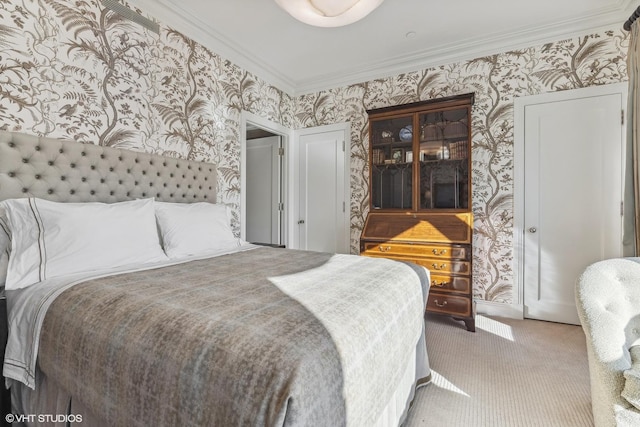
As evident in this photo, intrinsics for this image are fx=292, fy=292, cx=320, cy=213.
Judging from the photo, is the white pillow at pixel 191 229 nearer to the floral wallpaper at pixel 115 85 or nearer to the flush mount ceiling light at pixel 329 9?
the floral wallpaper at pixel 115 85

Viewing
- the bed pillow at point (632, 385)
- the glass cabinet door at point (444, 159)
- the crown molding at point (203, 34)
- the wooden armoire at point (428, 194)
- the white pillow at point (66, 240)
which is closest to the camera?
the bed pillow at point (632, 385)

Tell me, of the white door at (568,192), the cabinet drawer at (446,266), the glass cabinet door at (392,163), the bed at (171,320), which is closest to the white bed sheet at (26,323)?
the bed at (171,320)

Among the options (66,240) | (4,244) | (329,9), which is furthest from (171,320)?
(329,9)

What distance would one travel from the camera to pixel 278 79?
380cm

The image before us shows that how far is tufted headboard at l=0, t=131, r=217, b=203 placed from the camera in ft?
5.58

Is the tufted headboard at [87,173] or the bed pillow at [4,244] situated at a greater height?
the tufted headboard at [87,173]

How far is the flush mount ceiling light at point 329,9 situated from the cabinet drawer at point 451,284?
2.23m

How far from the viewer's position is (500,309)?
9.89 feet

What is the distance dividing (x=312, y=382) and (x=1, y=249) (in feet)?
5.88

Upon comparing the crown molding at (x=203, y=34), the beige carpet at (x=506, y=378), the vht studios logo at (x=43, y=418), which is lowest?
the beige carpet at (x=506, y=378)

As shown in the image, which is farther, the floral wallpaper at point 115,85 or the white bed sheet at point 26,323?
the floral wallpaper at point 115,85

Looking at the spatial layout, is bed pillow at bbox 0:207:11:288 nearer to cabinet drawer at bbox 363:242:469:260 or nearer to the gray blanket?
the gray blanket

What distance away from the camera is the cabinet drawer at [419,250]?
2.67 m

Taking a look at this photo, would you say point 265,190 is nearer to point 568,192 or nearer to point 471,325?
point 471,325
